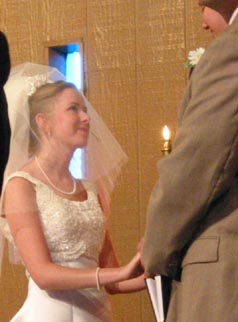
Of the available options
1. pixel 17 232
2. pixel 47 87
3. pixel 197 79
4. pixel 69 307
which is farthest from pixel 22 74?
pixel 197 79

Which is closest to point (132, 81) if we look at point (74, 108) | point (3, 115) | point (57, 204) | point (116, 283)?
point (74, 108)

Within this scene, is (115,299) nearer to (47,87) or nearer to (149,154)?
(149,154)

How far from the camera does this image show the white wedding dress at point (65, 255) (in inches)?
95.7

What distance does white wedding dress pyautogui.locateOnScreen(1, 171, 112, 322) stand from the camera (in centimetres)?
243

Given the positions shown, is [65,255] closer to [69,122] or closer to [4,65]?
[69,122]

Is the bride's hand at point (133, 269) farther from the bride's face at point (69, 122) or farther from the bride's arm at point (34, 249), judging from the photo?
the bride's face at point (69, 122)

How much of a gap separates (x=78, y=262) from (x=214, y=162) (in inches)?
34.4

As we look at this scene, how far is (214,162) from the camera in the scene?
65.9 inches

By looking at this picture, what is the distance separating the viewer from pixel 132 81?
120 inches

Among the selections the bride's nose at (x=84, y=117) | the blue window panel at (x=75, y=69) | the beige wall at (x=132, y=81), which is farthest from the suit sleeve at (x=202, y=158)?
the blue window panel at (x=75, y=69)

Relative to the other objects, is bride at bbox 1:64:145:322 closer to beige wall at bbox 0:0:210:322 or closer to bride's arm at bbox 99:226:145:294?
bride's arm at bbox 99:226:145:294

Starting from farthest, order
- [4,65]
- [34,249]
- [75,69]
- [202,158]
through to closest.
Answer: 1. [75,69]
2. [34,249]
3. [202,158]
4. [4,65]

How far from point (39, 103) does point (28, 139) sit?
111 mm

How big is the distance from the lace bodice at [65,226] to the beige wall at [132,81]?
0.52 metres
